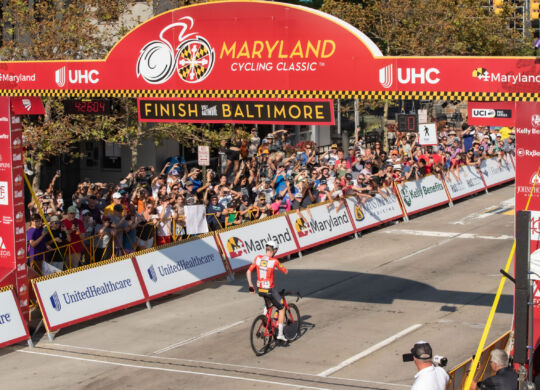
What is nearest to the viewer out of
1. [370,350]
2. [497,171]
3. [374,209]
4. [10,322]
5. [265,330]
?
[370,350]

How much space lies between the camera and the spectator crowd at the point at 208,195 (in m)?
19.1

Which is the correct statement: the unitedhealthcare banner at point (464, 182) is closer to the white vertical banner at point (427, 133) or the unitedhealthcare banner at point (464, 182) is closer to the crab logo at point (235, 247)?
the white vertical banner at point (427, 133)

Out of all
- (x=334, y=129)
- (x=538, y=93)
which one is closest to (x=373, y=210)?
(x=538, y=93)

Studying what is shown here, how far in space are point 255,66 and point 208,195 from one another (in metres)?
8.32

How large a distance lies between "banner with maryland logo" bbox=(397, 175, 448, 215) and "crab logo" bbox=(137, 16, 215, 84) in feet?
39.0

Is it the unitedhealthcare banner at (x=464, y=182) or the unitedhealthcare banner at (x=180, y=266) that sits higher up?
the unitedhealthcare banner at (x=464, y=182)

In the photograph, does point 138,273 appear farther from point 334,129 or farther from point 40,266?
point 334,129

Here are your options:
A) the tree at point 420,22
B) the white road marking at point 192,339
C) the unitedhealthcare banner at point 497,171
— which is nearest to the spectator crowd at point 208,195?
the unitedhealthcare banner at point 497,171

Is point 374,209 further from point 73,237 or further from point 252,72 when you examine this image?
point 252,72

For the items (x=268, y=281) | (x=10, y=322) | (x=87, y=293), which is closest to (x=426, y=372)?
(x=268, y=281)

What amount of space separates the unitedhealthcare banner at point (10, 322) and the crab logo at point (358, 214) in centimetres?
1133

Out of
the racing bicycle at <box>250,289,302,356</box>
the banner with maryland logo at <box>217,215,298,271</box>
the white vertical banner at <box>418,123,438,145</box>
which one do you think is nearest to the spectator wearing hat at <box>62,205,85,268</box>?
the banner with maryland logo at <box>217,215,298,271</box>

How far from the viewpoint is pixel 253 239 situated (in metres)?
21.6

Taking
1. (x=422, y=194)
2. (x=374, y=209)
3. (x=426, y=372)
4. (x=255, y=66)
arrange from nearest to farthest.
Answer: (x=426, y=372) < (x=255, y=66) < (x=374, y=209) < (x=422, y=194)
